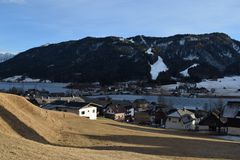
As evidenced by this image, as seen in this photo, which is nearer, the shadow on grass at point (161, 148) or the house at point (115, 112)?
the shadow on grass at point (161, 148)

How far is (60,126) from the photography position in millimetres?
45062

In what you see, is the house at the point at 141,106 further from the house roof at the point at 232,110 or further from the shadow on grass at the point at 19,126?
the shadow on grass at the point at 19,126

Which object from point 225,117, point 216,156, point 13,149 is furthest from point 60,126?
point 225,117

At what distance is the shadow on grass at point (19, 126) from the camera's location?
35041mm

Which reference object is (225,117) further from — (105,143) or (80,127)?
(105,143)

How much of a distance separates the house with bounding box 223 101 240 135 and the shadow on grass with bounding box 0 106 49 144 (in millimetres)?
39693

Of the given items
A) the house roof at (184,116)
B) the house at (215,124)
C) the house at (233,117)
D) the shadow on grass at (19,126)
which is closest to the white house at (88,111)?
the house roof at (184,116)

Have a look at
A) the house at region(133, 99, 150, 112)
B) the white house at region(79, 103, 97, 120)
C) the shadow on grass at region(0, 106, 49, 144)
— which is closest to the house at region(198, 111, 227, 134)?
the white house at region(79, 103, 97, 120)

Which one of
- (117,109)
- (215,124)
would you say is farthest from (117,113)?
(215,124)

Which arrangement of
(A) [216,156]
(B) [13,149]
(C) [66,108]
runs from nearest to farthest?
(B) [13,149], (A) [216,156], (C) [66,108]

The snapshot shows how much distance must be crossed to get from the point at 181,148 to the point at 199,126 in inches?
1608

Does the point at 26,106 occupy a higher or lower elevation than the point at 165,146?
higher

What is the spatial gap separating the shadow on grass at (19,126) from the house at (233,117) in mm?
39693

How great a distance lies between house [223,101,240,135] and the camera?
2667 inches
